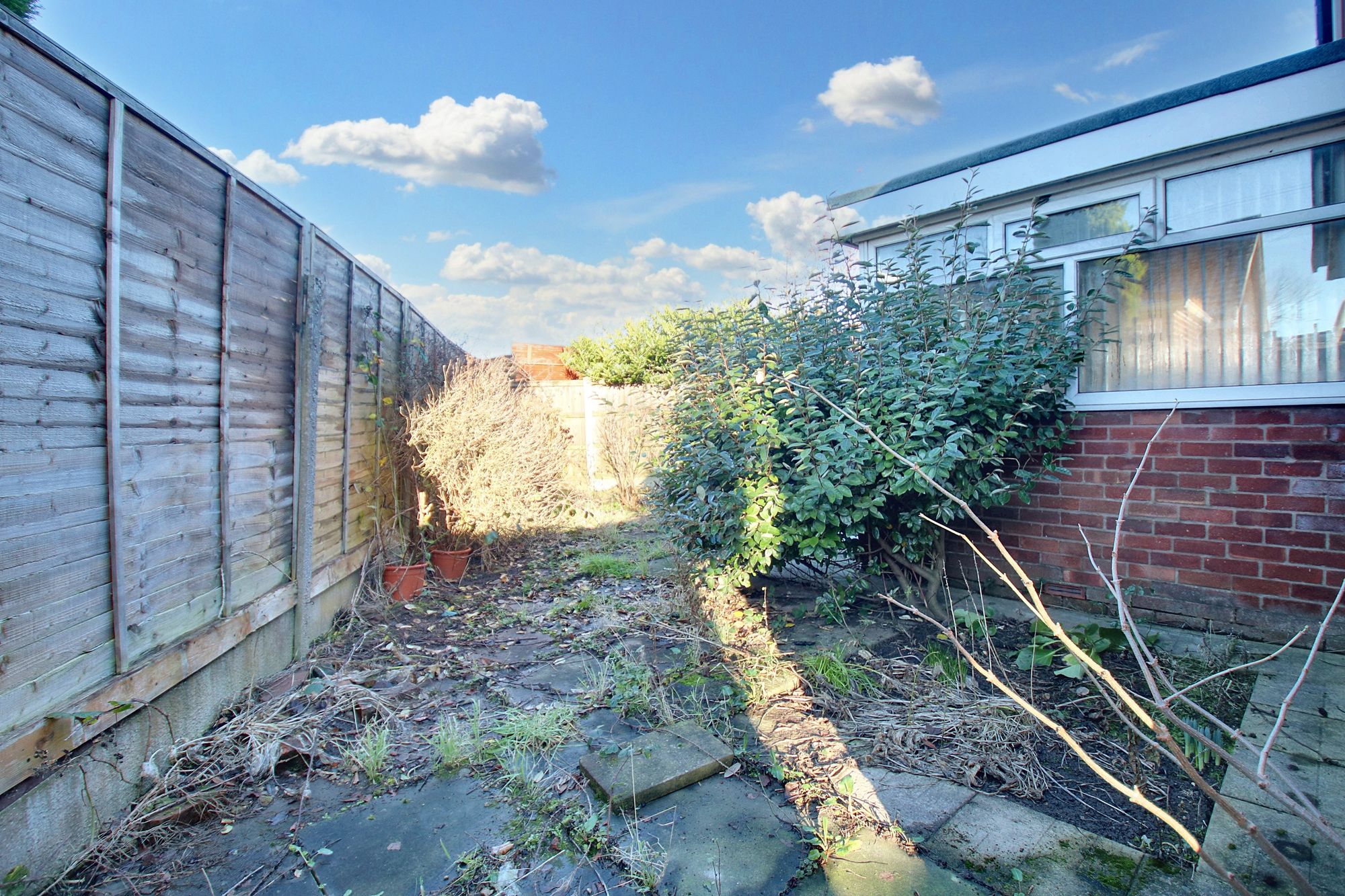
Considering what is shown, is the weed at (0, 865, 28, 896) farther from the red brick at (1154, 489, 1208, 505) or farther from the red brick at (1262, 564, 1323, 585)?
the red brick at (1262, 564, 1323, 585)

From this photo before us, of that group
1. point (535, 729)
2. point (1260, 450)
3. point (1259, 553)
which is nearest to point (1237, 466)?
point (1260, 450)

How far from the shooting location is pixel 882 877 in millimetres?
2023

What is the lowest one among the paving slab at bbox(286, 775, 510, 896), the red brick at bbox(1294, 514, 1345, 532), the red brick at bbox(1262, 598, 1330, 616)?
the paving slab at bbox(286, 775, 510, 896)

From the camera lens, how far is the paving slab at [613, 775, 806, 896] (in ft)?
6.70

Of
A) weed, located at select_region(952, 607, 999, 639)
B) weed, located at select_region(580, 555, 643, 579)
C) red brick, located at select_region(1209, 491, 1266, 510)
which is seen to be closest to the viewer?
weed, located at select_region(952, 607, 999, 639)

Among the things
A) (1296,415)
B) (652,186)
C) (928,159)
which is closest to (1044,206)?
(928,159)

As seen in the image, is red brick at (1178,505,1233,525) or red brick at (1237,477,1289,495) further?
red brick at (1178,505,1233,525)

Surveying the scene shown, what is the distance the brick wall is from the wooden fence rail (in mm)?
4813

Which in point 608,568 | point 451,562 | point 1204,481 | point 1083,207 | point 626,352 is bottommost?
point 608,568

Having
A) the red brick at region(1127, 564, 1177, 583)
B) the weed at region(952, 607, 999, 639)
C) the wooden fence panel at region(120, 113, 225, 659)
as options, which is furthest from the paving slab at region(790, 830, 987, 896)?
the red brick at region(1127, 564, 1177, 583)

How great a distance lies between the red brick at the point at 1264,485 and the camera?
143 inches

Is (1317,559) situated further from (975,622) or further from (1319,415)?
(975,622)

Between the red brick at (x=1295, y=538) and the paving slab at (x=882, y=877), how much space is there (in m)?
3.06

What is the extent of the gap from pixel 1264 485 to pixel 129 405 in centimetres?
544
